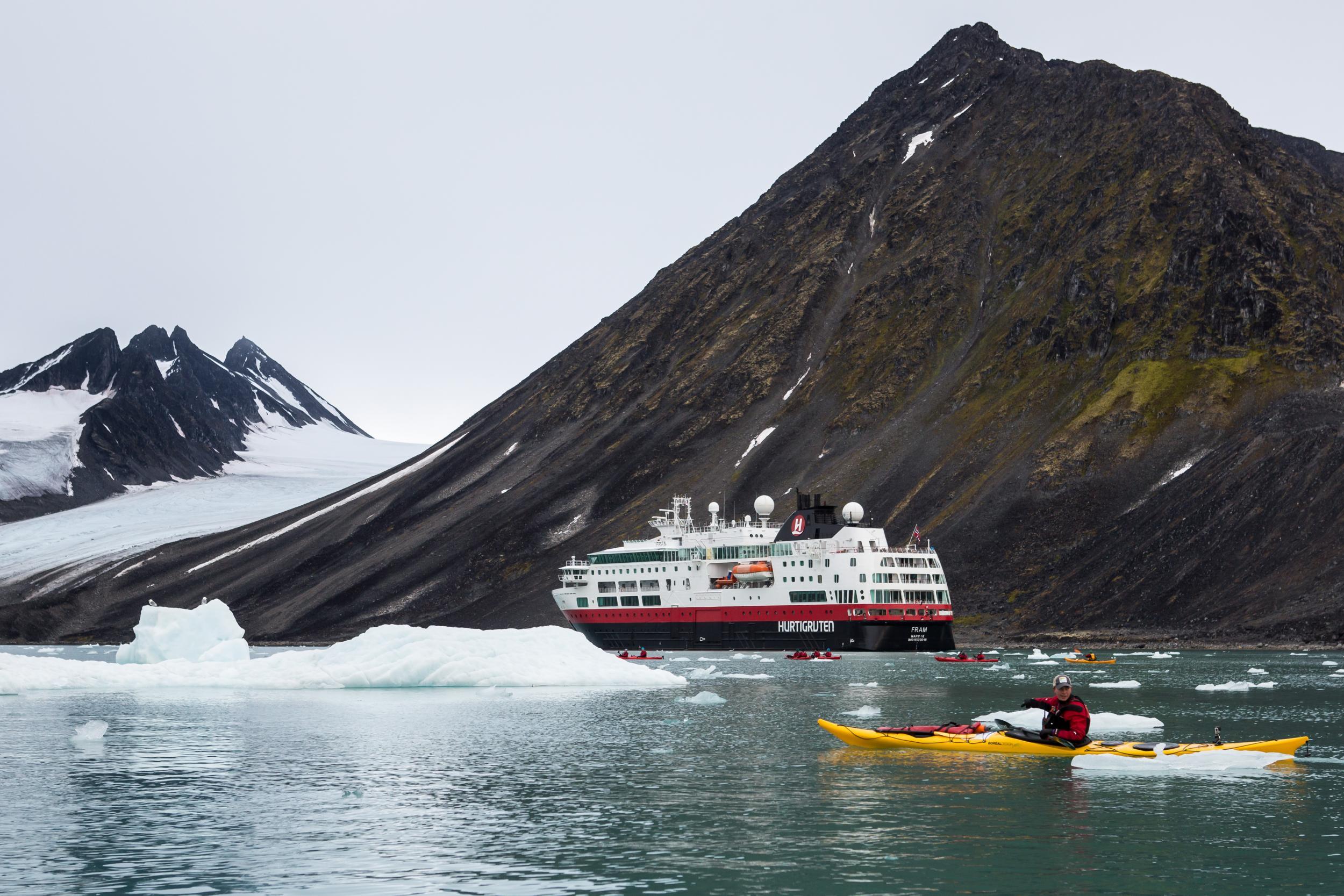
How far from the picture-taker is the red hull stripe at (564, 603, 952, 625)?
423 feet

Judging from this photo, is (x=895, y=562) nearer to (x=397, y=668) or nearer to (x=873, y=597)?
(x=873, y=597)

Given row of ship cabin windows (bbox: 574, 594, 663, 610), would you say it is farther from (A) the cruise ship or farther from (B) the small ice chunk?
(B) the small ice chunk

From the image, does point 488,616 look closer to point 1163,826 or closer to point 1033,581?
point 1033,581

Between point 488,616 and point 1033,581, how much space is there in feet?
245

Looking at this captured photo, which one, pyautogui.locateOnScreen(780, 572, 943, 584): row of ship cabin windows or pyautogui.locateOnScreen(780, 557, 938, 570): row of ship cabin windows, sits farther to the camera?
pyautogui.locateOnScreen(780, 557, 938, 570): row of ship cabin windows

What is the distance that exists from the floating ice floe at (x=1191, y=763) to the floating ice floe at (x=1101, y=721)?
724 cm

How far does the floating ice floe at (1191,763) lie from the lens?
38406mm

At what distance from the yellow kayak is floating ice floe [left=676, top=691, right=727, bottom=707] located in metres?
16.8

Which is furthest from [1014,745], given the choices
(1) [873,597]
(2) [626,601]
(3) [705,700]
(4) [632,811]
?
(2) [626,601]

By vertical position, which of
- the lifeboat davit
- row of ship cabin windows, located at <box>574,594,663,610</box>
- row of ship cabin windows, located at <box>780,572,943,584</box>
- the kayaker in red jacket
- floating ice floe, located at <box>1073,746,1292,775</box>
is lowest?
floating ice floe, located at <box>1073,746,1292,775</box>

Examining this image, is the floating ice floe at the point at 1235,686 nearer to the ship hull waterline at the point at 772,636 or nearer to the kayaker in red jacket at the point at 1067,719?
the kayaker in red jacket at the point at 1067,719

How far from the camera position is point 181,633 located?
316 feet

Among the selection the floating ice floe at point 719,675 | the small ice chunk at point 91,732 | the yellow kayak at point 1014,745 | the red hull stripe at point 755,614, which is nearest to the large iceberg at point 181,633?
the floating ice floe at point 719,675

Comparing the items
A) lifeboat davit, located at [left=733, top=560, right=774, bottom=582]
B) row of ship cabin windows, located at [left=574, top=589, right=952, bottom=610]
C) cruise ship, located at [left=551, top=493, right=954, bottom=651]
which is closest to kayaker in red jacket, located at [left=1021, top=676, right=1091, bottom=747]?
cruise ship, located at [left=551, top=493, right=954, bottom=651]
